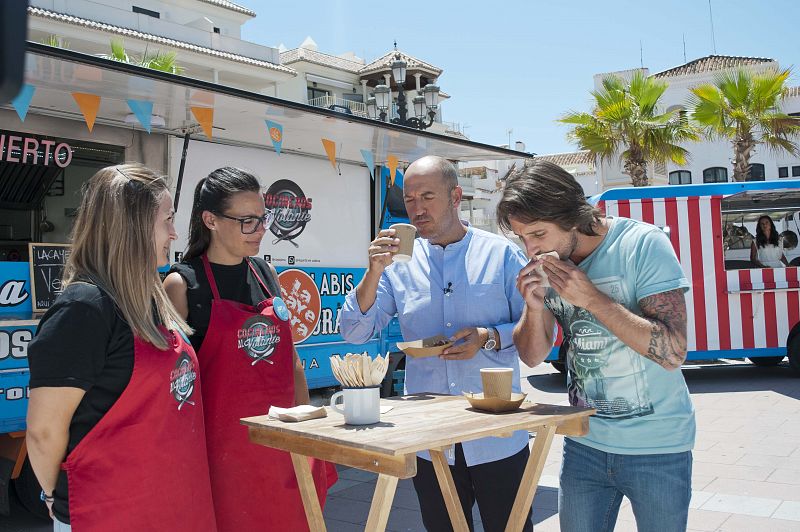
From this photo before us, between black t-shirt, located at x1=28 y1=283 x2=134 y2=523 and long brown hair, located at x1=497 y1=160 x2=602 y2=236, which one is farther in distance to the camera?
long brown hair, located at x1=497 y1=160 x2=602 y2=236

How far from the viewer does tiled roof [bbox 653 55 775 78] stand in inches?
1340

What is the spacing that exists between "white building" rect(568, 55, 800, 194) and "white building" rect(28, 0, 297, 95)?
54.7 feet

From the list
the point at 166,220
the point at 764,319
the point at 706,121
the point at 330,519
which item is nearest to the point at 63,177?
the point at 330,519

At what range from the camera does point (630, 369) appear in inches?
87.1

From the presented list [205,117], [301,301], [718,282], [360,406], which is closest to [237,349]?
[360,406]

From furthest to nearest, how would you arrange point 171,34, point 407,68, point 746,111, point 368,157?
point 407,68 < point 171,34 < point 746,111 < point 368,157

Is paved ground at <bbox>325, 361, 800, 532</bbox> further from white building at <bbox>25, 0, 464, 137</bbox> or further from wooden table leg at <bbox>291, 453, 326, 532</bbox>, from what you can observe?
white building at <bbox>25, 0, 464, 137</bbox>

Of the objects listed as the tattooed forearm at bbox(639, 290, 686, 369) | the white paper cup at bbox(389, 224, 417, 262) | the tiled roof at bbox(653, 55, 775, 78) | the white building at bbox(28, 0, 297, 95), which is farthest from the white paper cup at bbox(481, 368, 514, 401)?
the tiled roof at bbox(653, 55, 775, 78)

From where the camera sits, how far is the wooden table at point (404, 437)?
1685mm

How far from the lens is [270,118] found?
5809 mm

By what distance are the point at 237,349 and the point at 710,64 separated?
1462 inches

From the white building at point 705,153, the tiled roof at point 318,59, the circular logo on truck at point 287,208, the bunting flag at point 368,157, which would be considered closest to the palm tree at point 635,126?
the bunting flag at point 368,157

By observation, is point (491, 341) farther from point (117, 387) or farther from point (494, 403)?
point (117, 387)

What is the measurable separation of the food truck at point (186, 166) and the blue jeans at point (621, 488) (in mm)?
3383
